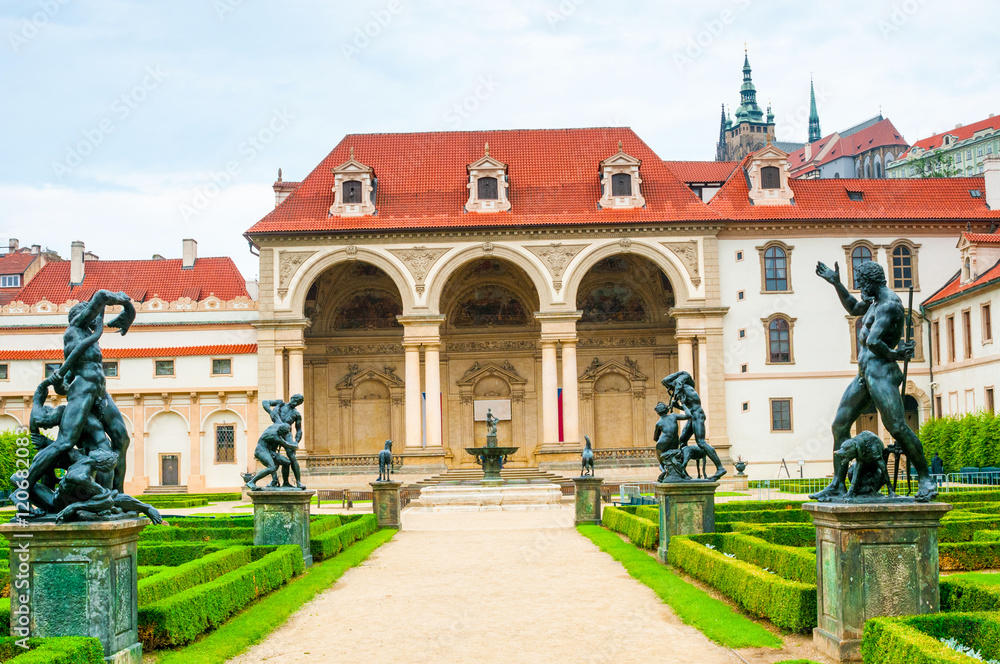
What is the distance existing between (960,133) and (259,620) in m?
101

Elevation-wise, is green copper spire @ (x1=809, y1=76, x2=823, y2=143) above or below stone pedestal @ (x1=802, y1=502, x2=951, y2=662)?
above

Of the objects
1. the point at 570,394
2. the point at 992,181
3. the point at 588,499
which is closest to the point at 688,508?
the point at 588,499

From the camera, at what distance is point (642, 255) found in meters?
42.1

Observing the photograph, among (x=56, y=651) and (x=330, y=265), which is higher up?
(x=330, y=265)

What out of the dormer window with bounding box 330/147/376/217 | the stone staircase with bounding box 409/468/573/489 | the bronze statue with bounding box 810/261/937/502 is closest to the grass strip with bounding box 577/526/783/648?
the bronze statue with bounding box 810/261/937/502

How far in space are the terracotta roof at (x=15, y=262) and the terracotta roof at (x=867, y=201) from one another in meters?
52.7

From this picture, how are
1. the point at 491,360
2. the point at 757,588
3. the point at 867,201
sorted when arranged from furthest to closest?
the point at 491,360 → the point at 867,201 → the point at 757,588

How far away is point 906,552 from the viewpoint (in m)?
8.92

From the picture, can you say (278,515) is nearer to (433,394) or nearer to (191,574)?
(191,574)

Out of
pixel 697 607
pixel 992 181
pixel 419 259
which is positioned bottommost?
pixel 697 607

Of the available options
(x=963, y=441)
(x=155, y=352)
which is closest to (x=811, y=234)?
(x=963, y=441)

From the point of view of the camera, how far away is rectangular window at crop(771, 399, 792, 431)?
41844 mm

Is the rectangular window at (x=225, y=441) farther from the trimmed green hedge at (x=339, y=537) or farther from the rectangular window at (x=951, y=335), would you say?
the rectangular window at (x=951, y=335)

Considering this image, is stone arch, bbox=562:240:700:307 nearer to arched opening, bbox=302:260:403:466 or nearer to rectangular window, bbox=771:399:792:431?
rectangular window, bbox=771:399:792:431
